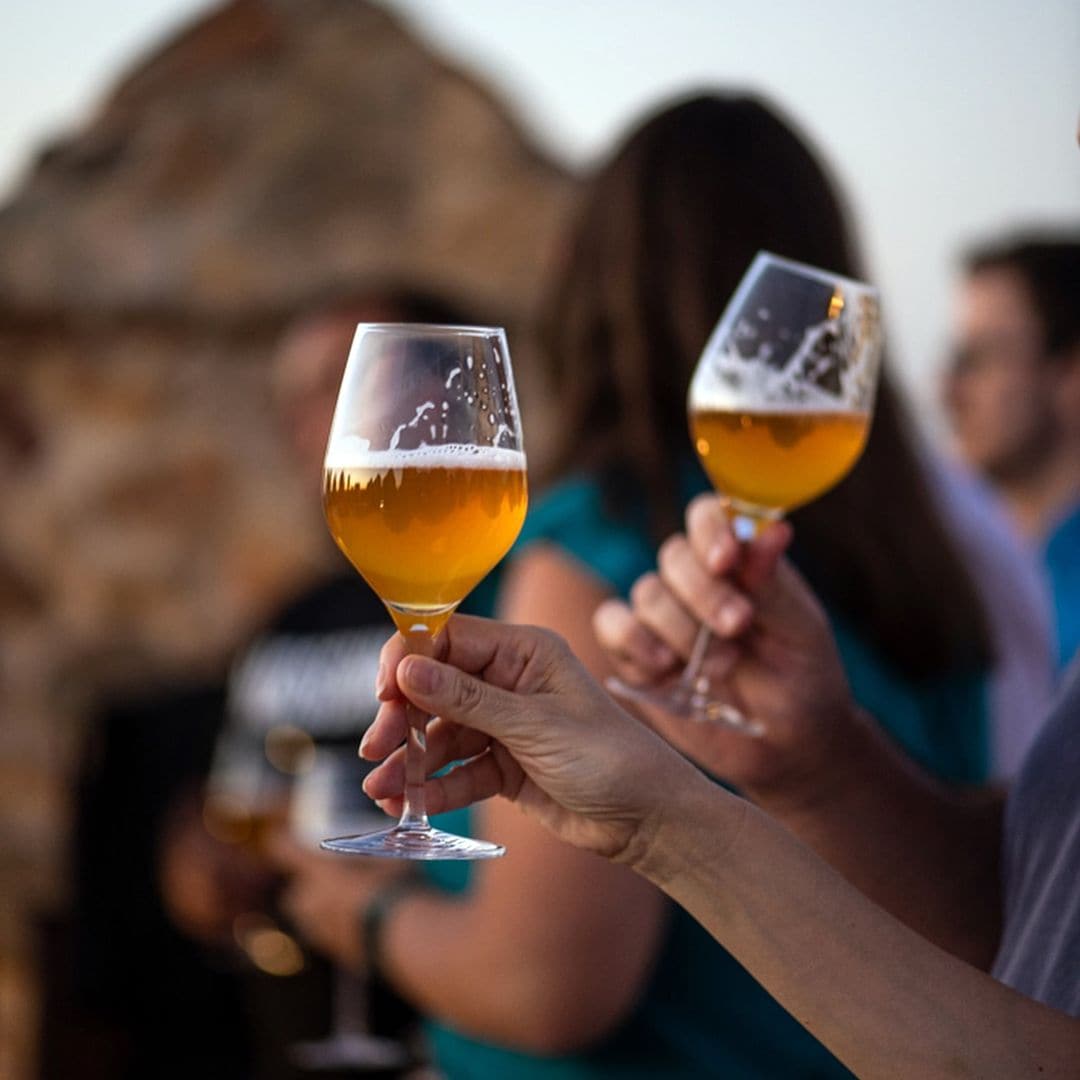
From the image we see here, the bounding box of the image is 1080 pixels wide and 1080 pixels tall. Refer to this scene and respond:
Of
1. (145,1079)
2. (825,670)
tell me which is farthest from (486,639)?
(145,1079)

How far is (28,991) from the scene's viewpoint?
Result: 17.5 feet

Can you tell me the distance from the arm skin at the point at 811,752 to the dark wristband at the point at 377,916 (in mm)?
Result: 827

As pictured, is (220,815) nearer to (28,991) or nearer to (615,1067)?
(615,1067)

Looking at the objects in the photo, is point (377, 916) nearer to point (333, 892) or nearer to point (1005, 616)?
point (333, 892)

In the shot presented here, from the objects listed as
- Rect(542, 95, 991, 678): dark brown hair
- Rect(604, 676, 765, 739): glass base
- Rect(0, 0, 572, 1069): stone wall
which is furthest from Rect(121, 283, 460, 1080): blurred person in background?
Rect(0, 0, 572, 1069): stone wall

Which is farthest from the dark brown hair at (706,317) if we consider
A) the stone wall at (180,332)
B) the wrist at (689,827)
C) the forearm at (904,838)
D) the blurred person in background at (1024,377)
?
the stone wall at (180,332)

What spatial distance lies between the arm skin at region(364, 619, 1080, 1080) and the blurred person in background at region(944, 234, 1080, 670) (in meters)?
3.33

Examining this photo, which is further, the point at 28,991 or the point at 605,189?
the point at 28,991

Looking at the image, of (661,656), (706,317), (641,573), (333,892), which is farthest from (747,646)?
(333,892)

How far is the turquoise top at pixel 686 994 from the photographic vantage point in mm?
1935

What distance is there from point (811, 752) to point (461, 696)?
1.93ft

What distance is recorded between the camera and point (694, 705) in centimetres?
156

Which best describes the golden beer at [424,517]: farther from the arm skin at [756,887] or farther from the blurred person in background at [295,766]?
the blurred person in background at [295,766]

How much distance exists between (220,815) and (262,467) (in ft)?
11.6
